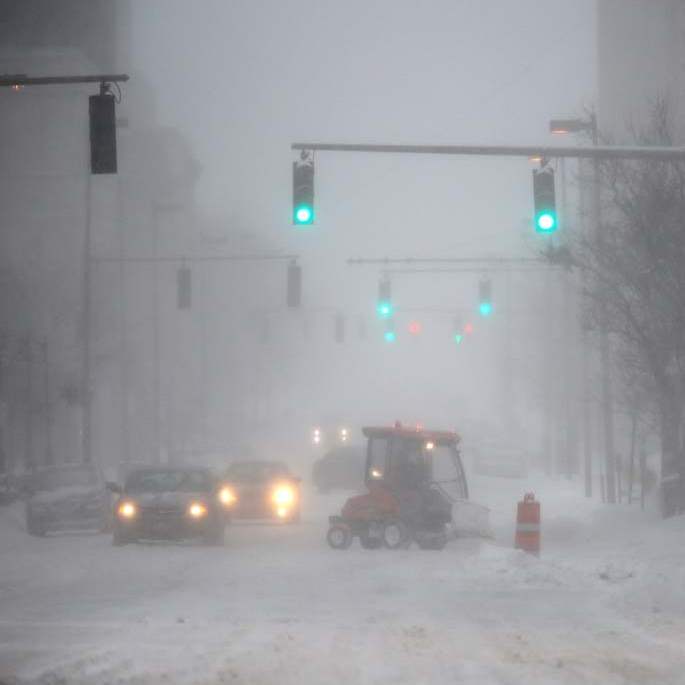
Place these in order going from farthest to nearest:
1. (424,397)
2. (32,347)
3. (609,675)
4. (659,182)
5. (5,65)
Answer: (424,397) → (5,65) → (32,347) → (659,182) → (609,675)

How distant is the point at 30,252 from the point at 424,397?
9045cm

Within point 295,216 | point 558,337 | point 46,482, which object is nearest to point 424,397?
point 558,337

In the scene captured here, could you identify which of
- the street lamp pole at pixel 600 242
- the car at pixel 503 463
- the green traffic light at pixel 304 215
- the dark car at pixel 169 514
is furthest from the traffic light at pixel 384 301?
the green traffic light at pixel 304 215

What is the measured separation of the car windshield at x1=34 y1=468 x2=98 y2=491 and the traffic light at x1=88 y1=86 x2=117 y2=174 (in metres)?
16.4

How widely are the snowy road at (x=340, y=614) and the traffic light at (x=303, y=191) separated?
4973 millimetres

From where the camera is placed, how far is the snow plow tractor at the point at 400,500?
25969 millimetres

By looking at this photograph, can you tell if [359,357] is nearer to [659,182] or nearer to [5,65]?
[5,65]

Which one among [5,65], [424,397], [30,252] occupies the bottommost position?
[424,397]

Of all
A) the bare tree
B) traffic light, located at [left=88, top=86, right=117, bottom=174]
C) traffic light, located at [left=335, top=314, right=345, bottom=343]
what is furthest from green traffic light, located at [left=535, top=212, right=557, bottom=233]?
traffic light, located at [left=335, top=314, right=345, bottom=343]

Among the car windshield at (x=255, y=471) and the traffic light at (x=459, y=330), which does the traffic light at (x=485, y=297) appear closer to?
the car windshield at (x=255, y=471)

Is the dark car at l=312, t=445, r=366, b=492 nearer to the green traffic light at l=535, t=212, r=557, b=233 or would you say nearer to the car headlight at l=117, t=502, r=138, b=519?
the car headlight at l=117, t=502, r=138, b=519

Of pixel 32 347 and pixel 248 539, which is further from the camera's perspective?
pixel 32 347

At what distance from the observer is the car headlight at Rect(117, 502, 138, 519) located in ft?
85.9

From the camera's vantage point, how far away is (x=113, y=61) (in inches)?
5089
